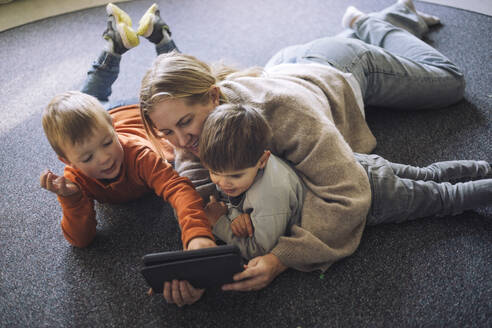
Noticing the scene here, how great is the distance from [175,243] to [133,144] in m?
0.29

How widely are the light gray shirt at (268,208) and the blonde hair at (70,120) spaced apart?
380mm

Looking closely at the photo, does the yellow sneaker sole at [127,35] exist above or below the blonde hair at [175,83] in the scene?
below

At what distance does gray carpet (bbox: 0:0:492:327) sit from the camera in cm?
73

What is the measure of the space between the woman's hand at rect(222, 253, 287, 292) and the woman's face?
12.2 inches

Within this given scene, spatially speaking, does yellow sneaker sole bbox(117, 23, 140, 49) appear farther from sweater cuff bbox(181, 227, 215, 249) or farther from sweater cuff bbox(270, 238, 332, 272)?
sweater cuff bbox(270, 238, 332, 272)

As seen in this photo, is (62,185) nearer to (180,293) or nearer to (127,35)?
(180,293)

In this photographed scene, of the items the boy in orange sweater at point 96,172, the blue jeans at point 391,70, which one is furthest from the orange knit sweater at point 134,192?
the blue jeans at point 391,70

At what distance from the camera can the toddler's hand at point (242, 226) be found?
0.75 meters

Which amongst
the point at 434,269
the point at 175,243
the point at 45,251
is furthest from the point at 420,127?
the point at 45,251

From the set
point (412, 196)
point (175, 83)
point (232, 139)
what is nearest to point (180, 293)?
point (232, 139)

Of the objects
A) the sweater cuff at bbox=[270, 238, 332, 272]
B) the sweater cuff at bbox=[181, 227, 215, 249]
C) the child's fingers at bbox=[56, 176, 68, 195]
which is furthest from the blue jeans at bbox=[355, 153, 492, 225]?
the child's fingers at bbox=[56, 176, 68, 195]

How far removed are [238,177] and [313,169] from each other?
0.59 feet

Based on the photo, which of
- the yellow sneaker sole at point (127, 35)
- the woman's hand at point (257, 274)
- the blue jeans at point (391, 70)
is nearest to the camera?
the woman's hand at point (257, 274)

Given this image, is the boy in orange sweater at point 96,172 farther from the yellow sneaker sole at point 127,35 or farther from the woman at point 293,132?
the yellow sneaker sole at point 127,35
